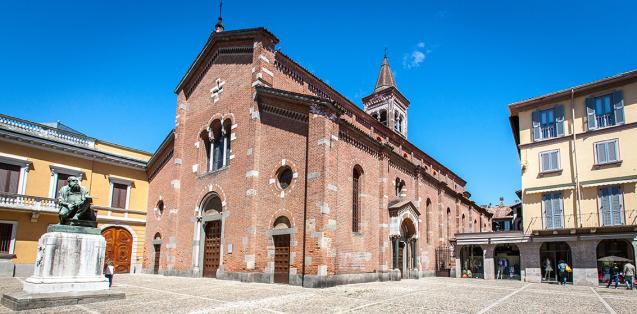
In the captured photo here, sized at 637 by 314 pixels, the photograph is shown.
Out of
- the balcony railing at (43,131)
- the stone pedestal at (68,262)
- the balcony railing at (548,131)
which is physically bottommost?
the stone pedestal at (68,262)

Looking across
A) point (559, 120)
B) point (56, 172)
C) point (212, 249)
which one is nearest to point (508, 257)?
point (559, 120)

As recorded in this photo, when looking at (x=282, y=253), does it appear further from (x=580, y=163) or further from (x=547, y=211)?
(x=580, y=163)

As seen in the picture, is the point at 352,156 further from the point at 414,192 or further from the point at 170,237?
the point at 170,237

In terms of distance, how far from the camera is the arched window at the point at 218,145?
→ 23781 millimetres

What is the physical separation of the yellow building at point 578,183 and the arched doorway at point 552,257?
58mm

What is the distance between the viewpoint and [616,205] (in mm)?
23297

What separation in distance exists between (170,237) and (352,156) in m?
12.8

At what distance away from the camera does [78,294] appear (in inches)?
456

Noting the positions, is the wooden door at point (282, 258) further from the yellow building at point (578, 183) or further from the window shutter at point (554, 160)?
the window shutter at point (554, 160)

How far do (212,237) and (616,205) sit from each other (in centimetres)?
2324

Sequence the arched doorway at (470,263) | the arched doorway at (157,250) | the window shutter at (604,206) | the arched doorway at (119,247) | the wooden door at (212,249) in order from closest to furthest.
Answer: the wooden door at (212,249)
the window shutter at (604,206)
the arched doorway at (119,247)
the arched doorway at (157,250)
the arched doorway at (470,263)

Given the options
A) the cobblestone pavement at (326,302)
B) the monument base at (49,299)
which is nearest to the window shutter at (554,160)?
the cobblestone pavement at (326,302)

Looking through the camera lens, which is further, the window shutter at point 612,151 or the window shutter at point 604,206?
the window shutter at point 612,151

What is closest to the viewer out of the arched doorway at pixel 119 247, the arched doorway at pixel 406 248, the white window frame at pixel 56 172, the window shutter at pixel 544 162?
the white window frame at pixel 56 172
